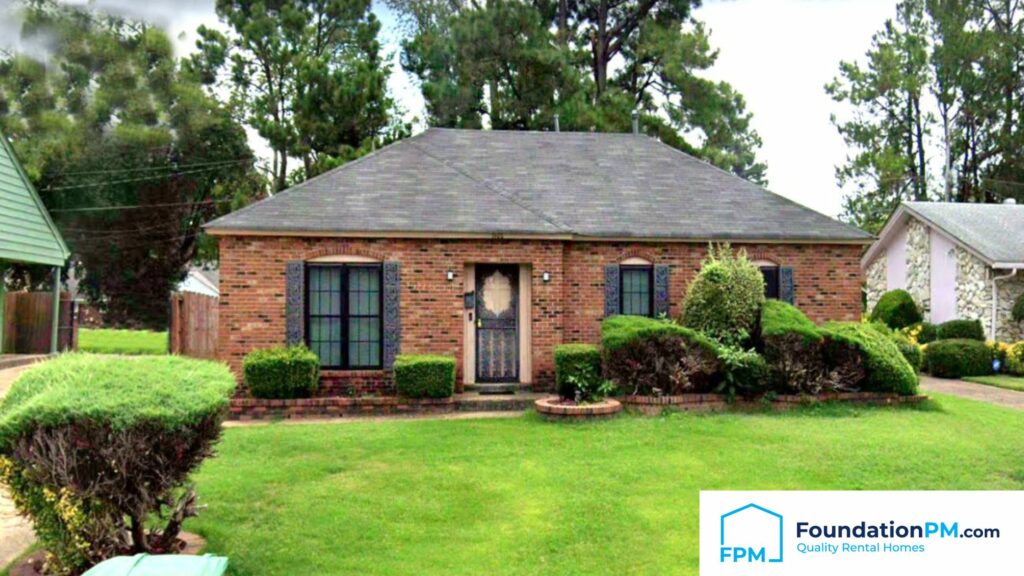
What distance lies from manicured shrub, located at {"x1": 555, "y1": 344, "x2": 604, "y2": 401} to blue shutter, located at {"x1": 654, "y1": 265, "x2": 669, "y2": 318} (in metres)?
2.41

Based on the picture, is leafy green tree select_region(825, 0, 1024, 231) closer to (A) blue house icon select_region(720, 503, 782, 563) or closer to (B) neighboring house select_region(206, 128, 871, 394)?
(B) neighboring house select_region(206, 128, 871, 394)

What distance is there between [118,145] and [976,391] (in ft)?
102

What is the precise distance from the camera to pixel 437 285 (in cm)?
1283

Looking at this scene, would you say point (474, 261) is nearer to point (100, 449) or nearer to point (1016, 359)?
point (100, 449)

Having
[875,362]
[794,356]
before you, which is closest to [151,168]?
[794,356]

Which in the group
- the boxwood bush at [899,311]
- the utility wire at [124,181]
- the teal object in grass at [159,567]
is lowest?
the teal object in grass at [159,567]

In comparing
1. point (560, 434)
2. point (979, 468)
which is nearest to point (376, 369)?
point (560, 434)

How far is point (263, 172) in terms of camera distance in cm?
3247

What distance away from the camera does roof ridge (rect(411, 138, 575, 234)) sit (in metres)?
13.4

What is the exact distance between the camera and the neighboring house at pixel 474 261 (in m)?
12.5

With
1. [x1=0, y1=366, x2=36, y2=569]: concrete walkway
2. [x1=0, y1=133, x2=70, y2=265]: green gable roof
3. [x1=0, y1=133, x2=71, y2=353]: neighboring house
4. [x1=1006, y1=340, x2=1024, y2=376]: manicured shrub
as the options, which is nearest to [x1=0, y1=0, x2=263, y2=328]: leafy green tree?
[x1=0, y1=133, x2=71, y2=353]: neighboring house

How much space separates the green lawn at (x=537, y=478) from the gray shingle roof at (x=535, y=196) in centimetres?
377

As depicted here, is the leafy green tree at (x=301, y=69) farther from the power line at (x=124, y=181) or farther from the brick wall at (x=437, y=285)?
the brick wall at (x=437, y=285)

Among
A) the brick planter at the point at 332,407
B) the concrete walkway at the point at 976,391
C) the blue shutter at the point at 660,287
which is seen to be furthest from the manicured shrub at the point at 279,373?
the concrete walkway at the point at 976,391
